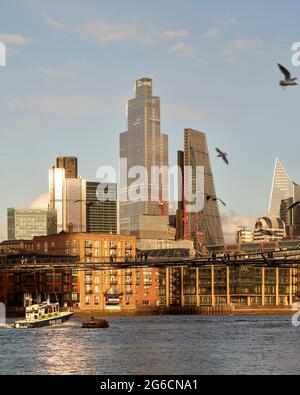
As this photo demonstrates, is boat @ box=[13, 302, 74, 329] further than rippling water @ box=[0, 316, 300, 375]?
Yes

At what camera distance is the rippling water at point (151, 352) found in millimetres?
68875

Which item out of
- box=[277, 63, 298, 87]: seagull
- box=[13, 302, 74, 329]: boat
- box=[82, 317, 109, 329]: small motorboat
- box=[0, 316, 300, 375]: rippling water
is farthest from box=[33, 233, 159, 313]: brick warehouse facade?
box=[277, 63, 298, 87]: seagull

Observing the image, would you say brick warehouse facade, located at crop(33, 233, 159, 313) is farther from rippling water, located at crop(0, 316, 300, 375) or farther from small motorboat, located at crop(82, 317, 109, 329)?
rippling water, located at crop(0, 316, 300, 375)

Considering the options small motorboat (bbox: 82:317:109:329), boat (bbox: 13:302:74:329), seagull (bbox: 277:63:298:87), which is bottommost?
small motorboat (bbox: 82:317:109:329)

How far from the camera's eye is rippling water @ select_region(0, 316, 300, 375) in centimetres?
6888

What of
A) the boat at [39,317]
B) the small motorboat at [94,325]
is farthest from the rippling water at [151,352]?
the small motorboat at [94,325]

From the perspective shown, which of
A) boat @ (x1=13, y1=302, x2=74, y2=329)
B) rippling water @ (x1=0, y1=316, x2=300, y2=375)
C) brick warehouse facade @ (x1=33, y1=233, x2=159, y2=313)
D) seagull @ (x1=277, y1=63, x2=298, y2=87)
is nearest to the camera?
seagull @ (x1=277, y1=63, x2=298, y2=87)

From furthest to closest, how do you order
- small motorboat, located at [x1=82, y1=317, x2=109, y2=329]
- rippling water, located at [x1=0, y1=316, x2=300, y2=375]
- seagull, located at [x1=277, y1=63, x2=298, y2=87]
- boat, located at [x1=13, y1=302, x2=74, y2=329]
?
small motorboat, located at [x1=82, y1=317, x2=109, y2=329] → boat, located at [x1=13, y1=302, x2=74, y2=329] → rippling water, located at [x1=0, y1=316, x2=300, y2=375] → seagull, located at [x1=277, y1=63, x2=298, y2=87]

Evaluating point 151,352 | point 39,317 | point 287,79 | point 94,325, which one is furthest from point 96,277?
point 287,79

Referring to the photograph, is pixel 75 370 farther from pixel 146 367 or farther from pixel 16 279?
pixel 16 279
